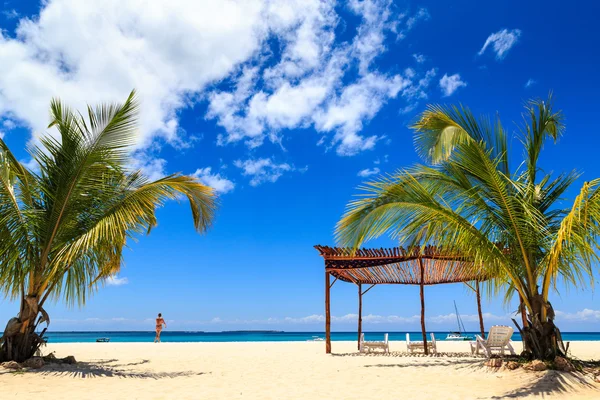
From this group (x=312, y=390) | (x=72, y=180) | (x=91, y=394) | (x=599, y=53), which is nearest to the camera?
(x=91, y=394)

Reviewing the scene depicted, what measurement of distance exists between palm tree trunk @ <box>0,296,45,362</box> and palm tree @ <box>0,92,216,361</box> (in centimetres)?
1

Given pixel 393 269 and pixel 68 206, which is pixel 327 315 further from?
pixel 68 206

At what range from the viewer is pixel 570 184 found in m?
7.07

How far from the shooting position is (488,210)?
22.7 ft

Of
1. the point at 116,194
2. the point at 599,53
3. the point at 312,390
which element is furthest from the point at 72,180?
the point at 599,53

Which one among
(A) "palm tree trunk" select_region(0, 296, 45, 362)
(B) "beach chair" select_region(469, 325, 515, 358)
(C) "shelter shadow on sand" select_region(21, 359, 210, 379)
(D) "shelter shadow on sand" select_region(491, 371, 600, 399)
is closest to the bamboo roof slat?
(B) "beach chair" select_region(469, 325, 515, 358)

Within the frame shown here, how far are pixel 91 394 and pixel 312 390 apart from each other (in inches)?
108

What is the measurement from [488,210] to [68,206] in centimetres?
692

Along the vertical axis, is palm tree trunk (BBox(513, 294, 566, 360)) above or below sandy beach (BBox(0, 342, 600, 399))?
above

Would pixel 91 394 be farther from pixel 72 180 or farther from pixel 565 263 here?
pixel 565 263

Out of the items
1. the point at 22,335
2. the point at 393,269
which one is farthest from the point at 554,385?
the point at 22,335

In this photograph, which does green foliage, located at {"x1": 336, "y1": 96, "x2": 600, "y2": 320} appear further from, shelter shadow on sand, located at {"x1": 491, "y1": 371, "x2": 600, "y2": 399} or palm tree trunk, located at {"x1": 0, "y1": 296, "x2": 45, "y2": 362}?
palm tree trunk, located at {"x1": 0, "y1": 296, "x2": 45, "y2": 362}

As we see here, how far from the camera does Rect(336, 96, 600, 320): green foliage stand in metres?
6.62

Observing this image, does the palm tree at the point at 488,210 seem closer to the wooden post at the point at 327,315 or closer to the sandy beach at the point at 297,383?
the sandy beach at the point at 297,383
